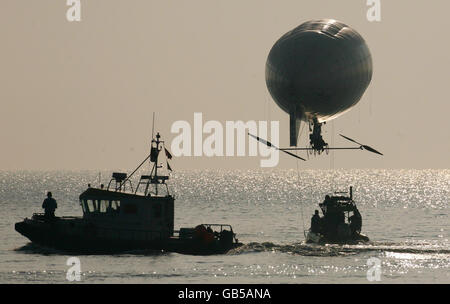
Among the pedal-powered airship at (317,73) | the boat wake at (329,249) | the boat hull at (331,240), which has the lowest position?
the boat wake at (329,249)

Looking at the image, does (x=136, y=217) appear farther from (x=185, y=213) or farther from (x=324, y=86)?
(x=185, y=213)

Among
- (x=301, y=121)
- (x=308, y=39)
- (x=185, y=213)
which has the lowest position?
(x=185, y=213)

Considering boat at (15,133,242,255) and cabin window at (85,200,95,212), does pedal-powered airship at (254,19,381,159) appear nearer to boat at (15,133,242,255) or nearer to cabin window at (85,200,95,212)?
boat at (15,133,242,255)

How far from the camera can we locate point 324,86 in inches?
2361

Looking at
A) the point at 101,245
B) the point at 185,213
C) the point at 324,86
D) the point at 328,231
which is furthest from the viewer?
the point at 185,213

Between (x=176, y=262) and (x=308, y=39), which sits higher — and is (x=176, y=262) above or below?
below

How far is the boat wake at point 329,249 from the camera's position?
227ft

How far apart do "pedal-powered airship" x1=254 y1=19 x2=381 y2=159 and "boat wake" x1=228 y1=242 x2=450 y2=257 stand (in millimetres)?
9021

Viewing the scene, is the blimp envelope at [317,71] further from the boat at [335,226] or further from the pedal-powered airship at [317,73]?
the boat at [335,226]

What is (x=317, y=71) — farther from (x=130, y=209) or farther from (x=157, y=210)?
(x=130, y=209)

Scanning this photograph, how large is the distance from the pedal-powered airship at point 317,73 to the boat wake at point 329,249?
902cm

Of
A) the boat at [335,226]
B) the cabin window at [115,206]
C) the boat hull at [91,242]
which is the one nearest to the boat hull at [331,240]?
the boat at [335,226]
